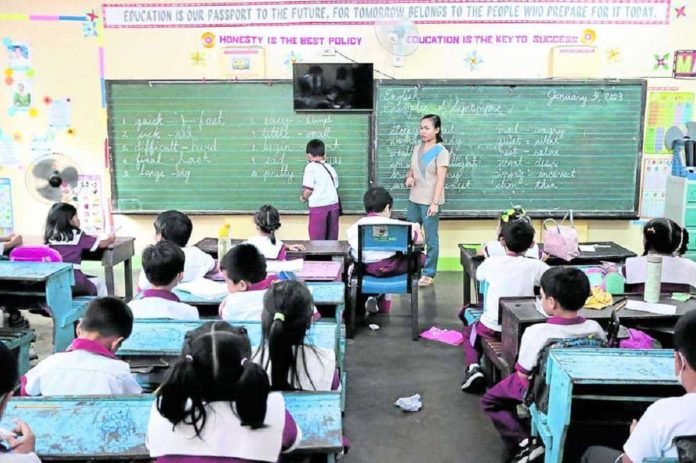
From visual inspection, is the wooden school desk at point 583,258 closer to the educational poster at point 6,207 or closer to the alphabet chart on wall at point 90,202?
the alphabet chart on wall at point 90,202

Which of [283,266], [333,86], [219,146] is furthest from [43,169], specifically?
[283,266]

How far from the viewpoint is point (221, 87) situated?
19.4 ft

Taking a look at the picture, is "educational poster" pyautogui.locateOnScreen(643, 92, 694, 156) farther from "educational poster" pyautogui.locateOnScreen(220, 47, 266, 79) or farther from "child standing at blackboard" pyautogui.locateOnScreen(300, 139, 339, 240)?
"educational poster" pyautogui.locateOnScreen(220, 47, 266, 79)

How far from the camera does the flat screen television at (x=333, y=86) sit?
5.77 metres

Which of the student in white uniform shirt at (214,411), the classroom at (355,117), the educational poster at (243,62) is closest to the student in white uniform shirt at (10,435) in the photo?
the student in white uniform shirt at (214,411)

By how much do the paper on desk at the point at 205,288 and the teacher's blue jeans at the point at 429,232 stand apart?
103 inches

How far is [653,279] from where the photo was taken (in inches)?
119

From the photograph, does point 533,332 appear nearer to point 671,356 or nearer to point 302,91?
point 671,356

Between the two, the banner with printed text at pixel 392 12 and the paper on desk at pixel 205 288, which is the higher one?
the banner with printed text at pixel 392 12

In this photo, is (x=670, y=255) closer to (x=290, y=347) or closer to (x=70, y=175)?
(x=290, y=347)

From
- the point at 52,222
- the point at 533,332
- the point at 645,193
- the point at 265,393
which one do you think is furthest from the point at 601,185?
the point at 265,393

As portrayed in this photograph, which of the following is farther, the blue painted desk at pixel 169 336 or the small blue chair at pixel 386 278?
the small blue chair at pixel 386 278

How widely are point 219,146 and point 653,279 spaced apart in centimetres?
405

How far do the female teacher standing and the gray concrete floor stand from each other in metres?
0.76
